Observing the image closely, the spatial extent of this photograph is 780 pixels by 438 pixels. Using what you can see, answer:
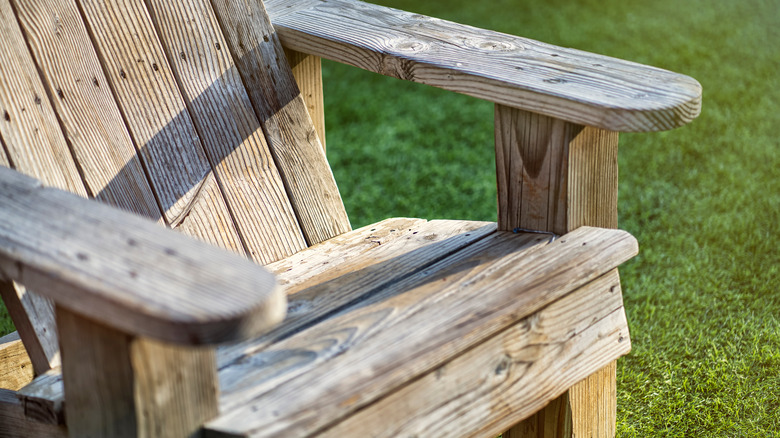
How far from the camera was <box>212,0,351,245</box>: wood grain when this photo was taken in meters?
2.01

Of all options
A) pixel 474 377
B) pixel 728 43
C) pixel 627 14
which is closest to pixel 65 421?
pixel 474 377

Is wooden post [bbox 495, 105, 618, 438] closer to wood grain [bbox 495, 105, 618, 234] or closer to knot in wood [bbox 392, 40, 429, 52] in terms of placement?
wood grain [bbox 495, 105, 618, 234]

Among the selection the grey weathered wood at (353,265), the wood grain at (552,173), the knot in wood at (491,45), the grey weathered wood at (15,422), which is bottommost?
the grey weathered wood at (15,422)

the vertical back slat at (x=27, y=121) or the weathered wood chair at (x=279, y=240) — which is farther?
the vertical back slat at (x=27, y=121)

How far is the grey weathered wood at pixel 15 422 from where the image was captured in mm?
1386

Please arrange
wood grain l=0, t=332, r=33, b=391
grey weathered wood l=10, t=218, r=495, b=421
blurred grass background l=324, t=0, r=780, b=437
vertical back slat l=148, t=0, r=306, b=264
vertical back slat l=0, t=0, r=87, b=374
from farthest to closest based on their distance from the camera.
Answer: blurred grass background l=324, t=0, r=780, b=437, wood grain l=0, t=332, r=33, b=391, vertical back slat l=148, t=0, r=306, b=264, vertical back slat l=0, t=0, r=87, b=374, grey weathered wood l=10, t=218, r=495, b=421

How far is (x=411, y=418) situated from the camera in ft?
4.17

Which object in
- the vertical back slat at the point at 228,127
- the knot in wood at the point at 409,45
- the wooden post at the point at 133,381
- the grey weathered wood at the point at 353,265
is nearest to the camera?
the wooden post at the point at 133,381

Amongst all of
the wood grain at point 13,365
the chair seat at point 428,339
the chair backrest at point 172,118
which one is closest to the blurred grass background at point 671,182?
the chair seat at point 428,339

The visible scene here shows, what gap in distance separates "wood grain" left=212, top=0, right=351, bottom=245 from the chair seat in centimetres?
21

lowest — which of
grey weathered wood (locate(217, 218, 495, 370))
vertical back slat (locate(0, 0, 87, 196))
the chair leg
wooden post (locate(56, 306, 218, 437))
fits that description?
the chair leg

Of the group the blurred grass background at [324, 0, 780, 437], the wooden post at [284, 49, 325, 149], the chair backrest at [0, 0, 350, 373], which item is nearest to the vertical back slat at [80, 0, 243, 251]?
the chair backrest at [0, 0, 350, 373]

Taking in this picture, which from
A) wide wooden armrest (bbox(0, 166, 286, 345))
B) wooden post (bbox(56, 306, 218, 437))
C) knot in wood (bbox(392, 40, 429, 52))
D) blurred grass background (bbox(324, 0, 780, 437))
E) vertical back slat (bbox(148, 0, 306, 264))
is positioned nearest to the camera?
wide wooden armrest (bbox(0, 166, 286, 345))

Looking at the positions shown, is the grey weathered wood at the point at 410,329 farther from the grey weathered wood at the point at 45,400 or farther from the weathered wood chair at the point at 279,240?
the grey weathered wood at the point at 45,400
